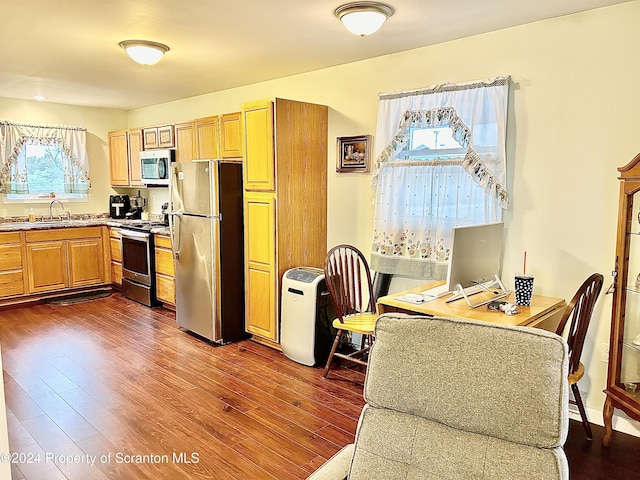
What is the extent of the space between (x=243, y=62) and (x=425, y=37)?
5.00 feet

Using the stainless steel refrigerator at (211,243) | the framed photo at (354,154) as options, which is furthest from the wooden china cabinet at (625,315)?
the stainless steel refrigerator at (211,243)

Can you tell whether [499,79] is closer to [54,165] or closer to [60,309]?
[60,309]

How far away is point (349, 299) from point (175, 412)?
4.75 ft

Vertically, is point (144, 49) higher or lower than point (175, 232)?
higher

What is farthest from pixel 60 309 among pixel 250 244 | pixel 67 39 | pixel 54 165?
Result: pixel 67 39

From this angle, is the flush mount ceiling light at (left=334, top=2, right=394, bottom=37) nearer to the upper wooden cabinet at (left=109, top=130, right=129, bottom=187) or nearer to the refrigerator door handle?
the refrigerator door handle

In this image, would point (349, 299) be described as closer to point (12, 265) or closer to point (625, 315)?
point (625, 315)

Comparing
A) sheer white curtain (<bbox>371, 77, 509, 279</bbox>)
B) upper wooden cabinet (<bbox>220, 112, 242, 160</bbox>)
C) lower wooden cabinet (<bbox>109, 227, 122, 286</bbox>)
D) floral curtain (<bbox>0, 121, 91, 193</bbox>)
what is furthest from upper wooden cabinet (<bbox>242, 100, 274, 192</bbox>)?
floral curtain (<bbox>0, 121, 91, 193</bbox>)

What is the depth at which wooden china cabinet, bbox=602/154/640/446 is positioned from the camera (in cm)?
251

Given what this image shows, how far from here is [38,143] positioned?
5996 millimetres

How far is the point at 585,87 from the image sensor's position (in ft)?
9.09

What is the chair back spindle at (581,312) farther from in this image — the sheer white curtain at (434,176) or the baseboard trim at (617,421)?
the sheer white curtain at (434,176)

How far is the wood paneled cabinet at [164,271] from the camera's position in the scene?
16.9 feet

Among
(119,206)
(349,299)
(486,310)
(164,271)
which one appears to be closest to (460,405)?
(486,310)
